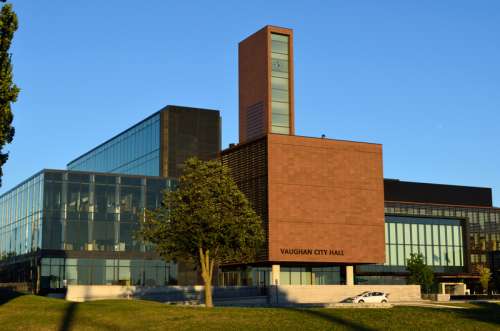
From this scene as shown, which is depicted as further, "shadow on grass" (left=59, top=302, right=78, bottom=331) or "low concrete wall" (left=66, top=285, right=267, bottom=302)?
"low concrete wall" (left=66, top=285, right=267, bottom=302)

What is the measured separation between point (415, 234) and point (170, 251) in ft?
246

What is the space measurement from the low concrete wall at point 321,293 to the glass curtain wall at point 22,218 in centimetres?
2899

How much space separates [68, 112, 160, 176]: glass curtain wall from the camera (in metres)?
112

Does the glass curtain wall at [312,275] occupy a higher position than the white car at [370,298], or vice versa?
the glass curtain wall at [312,275]

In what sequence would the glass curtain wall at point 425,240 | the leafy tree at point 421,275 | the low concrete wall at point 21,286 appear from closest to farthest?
1. the low concrete wall at point 21,286
2. the leafy tree at point 421,275
3. the glass curtain wall at point 425,240

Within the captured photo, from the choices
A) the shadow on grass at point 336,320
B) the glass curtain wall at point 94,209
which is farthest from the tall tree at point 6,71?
the glass curtain wall at point 94,209

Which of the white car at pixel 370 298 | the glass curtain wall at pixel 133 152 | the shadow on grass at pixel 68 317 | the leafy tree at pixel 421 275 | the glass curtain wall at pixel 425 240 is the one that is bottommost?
the white car at pixel 370 298

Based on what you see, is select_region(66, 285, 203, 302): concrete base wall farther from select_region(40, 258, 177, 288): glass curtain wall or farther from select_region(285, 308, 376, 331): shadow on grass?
select_region(285, 308, 376, 331): shadow on grass

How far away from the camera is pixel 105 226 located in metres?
89.6

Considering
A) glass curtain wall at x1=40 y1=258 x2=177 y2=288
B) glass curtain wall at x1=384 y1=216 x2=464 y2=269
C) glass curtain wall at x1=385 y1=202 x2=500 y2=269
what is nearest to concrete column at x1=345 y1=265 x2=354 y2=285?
glass curtain wall at x1=40 y1=258 x2=177 y2=288

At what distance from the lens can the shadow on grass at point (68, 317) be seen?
35.4m

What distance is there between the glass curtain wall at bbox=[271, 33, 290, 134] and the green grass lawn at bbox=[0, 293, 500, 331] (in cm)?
5572

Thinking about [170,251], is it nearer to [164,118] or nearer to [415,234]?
[164,118]

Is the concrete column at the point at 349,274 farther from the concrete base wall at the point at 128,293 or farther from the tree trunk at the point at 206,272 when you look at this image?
the tree trunk at the point at 206,272
